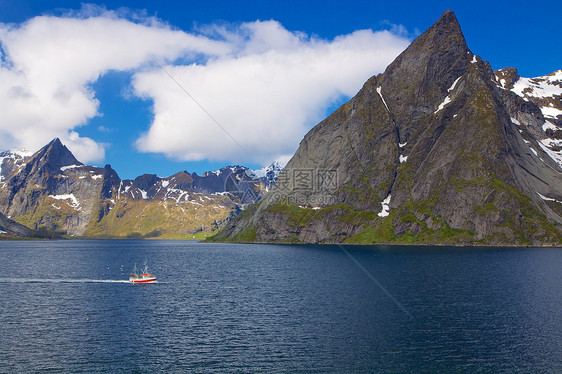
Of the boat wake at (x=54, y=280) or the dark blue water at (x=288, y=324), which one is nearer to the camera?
the dark blue water at (x=288, y=324)

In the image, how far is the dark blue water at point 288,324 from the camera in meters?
56.0

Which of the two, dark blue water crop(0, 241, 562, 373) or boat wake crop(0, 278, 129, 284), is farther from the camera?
boat wake crop(0, 278, 129, 284)

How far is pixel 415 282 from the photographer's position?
117312mm

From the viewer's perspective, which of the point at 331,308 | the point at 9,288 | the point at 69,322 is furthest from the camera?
the point at 9,288

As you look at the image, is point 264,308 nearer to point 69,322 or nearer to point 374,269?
point 69,322

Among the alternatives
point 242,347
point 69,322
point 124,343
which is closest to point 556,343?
point 242,347

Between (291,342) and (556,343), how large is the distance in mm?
39495

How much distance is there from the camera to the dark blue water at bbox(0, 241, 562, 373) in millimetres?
55969

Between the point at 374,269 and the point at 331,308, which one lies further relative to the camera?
the point at 374,269

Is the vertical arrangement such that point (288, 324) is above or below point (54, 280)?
above

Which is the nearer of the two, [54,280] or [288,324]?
[288,324]

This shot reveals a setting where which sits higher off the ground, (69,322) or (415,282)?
(415,282)

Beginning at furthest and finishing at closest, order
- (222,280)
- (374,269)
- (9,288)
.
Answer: (374,269) < (222,280) < (9,288)

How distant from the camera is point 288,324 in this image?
74.8 meters
